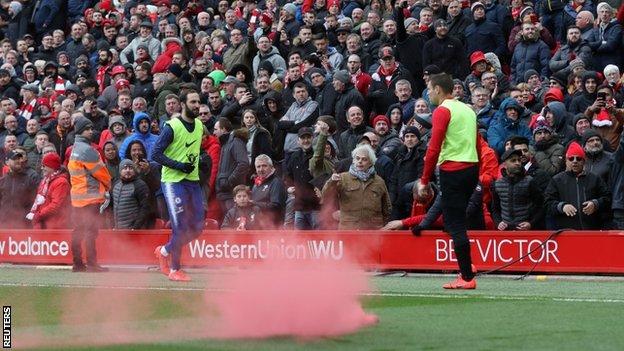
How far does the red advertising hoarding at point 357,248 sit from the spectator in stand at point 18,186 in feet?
1.82

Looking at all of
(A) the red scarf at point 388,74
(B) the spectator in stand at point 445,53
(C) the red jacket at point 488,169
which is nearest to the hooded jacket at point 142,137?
(A) the red scarf at point 388,74

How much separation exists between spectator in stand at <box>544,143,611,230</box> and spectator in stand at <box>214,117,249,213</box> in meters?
5.29

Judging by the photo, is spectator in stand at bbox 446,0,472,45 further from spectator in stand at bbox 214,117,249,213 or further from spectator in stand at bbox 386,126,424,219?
spectator in stand at bbox 386,126,424,219

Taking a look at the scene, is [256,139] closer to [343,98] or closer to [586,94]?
[343,98]

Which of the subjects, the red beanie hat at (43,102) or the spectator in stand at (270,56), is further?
the red beanie hat at (43,102)

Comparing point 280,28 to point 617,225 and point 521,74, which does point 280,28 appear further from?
point 617,225

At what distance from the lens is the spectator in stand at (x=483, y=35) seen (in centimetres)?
2230

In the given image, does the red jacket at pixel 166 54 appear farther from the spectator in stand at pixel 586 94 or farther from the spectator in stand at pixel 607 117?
the spectator in stand at pixel 607 117

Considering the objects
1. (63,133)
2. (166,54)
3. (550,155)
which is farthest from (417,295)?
(166,54)

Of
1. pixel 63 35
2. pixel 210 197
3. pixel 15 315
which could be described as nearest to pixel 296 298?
pixel 15 315

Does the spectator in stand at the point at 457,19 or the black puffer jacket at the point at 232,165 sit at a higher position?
the spectator in stand at the point at 457,19

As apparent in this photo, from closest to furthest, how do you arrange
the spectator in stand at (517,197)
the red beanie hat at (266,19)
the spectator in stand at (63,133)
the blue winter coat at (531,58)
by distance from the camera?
1. the spectator in stand at (517,197)
2. the blue winter coat at (531,58)
3. the spectator in stand at (63,133)
4. the red beanie hat at (266,19)

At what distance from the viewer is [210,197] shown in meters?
20.9

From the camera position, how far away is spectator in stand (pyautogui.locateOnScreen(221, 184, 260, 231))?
19141 mm
